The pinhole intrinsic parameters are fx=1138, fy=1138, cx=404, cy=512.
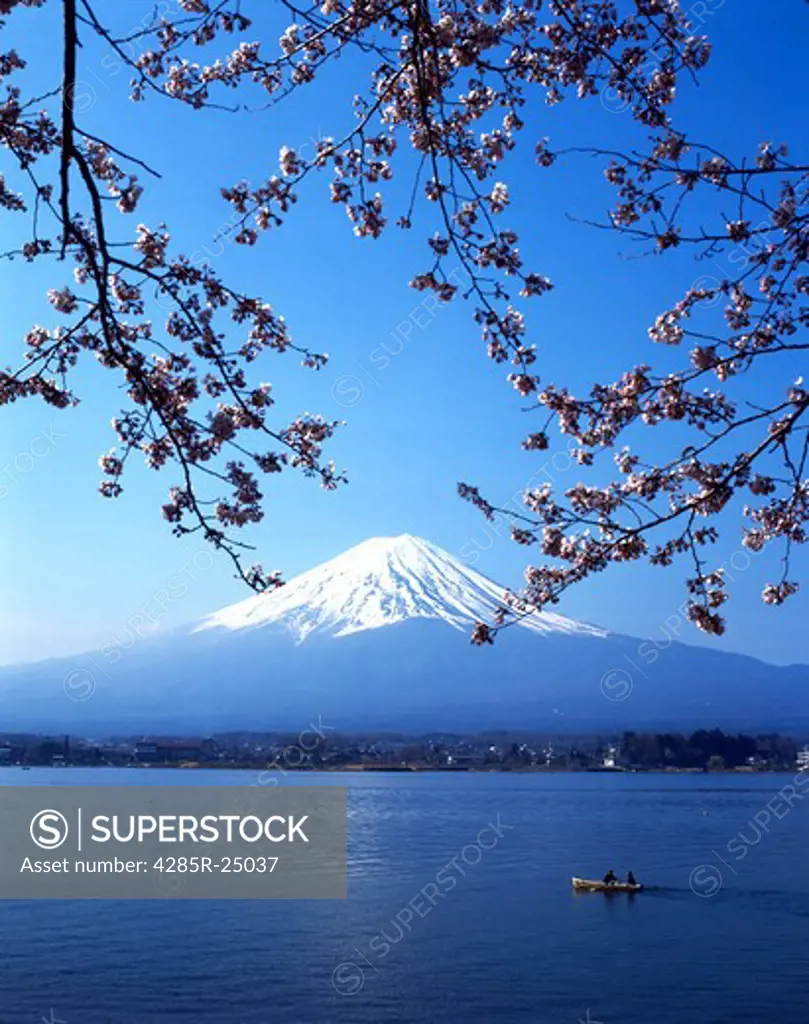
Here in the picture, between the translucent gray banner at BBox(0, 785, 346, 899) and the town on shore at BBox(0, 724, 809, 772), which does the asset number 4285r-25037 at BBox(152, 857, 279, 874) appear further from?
the town on shore at BBox(0, 724, 809, 772)

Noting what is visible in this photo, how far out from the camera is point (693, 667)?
119 metres

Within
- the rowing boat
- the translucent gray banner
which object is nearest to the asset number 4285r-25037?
the translucent gray banner

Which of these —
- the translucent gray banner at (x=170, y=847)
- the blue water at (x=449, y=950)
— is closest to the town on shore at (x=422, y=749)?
the translucent gray banner at (x=170, y=847)

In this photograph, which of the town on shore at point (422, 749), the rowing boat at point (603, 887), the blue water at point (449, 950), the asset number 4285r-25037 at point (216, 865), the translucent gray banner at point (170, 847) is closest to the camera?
the blue water at point (449, 950)

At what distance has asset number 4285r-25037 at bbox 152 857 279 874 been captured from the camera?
33.8 m

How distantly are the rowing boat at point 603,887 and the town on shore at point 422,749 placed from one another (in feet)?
204

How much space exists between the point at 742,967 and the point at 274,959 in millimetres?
7832

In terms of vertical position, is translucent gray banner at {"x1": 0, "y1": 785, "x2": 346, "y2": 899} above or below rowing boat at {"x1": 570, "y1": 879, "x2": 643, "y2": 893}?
below

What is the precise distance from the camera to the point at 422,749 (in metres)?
112

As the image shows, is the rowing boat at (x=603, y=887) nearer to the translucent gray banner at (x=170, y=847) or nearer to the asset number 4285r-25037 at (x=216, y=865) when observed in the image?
the translucent gray banner at (x=170, y=847)

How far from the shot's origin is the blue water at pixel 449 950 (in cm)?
1591

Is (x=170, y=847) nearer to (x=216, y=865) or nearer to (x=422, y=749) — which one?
(x=216, y=865)

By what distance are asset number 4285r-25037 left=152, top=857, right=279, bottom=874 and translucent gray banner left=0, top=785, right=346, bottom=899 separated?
0.11 feet

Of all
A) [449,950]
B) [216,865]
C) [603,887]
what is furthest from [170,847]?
[449,950]
